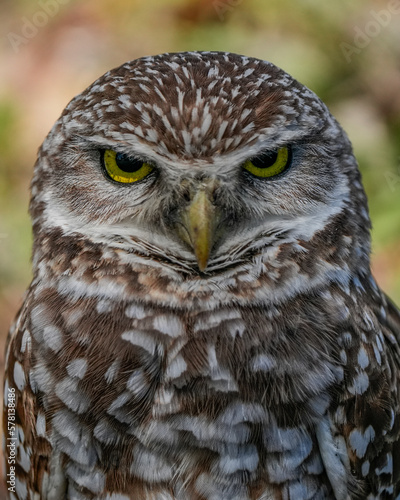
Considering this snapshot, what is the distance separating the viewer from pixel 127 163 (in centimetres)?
190

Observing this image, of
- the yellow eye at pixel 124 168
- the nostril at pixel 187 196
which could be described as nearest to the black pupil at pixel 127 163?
the yellow eye at pixel 124 168

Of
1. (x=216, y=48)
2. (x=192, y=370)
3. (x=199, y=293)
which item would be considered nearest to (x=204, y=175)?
(x=199, y=293)

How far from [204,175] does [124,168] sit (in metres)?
0.20

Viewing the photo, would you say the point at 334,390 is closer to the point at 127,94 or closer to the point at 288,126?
the point at 288,126

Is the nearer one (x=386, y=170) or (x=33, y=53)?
(x=386, y=170)

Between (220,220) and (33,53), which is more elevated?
(33,53)

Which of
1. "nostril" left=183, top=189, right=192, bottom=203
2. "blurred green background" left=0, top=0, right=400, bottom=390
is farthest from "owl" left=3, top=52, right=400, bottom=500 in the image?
"blurred green background" left=0, top=0, right=400, bottom=390

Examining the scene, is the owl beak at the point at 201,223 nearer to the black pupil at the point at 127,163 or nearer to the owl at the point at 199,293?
the owl at the point at 199,293

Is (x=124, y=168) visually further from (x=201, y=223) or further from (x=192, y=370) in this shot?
(x=192, y=370)

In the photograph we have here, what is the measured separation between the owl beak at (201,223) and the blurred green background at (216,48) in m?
2.41

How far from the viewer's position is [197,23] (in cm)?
496

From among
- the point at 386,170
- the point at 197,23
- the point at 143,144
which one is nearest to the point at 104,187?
the point at 143,144

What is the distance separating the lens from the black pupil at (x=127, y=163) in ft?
6.20

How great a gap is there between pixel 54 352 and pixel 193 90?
761 mm
